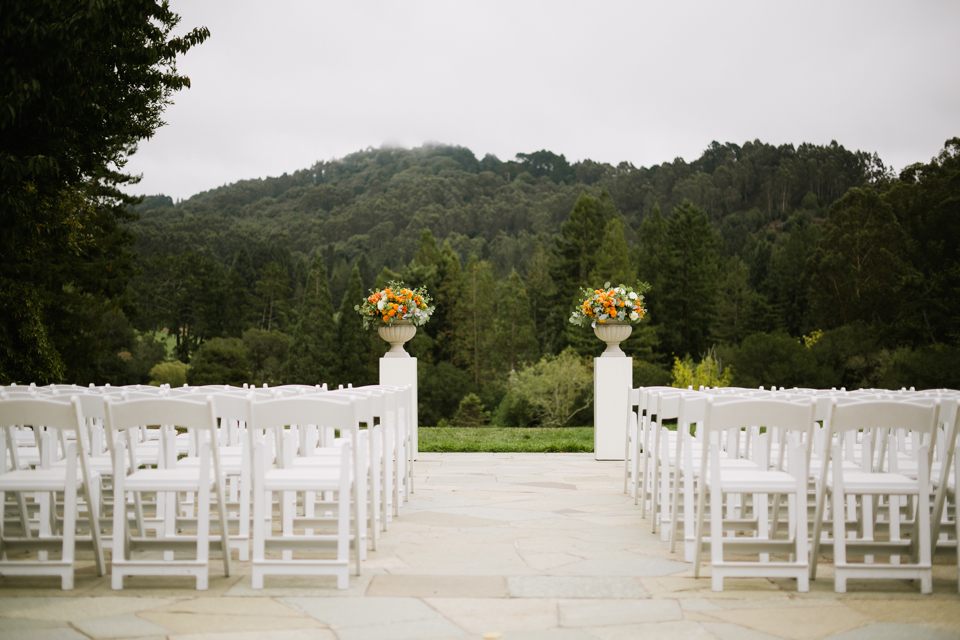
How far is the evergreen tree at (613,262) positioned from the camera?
141 ft

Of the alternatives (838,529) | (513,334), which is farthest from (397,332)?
(513,334)

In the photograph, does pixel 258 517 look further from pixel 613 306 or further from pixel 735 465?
pixel 613 306

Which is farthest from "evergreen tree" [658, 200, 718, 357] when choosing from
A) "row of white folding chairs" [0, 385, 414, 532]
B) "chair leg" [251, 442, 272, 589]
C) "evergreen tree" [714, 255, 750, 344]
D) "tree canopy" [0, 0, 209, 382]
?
"chair leg" [251, 442, 272, 589]

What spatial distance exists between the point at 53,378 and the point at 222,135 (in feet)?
193

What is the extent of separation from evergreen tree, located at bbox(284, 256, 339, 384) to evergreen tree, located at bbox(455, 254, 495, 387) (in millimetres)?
8244

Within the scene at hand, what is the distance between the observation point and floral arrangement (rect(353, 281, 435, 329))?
31.0ft

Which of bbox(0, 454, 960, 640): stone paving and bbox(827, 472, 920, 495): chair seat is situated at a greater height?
bbox(827, 472, 920, 495): chair seat

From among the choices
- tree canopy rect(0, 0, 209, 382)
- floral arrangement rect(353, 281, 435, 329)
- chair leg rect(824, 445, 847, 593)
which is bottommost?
chair leg rect(824, 445, 847, 593)

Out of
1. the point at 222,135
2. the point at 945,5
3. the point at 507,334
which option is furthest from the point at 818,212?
the point at 222,135

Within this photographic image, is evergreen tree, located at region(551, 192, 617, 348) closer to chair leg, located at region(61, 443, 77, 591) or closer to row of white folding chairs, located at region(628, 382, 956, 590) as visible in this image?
row of white folding chairs, located at region(628, 382, 956, 590)

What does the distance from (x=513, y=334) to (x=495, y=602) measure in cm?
4616

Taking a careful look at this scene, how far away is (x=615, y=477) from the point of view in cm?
732

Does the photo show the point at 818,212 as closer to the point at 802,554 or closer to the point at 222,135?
the point at 222,135

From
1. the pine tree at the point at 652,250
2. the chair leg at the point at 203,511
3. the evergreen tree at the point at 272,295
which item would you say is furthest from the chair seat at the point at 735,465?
the evergreen tree at the point at 272,295
